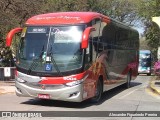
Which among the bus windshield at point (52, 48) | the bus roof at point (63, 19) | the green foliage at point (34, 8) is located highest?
the green foliage at point (34, 8)

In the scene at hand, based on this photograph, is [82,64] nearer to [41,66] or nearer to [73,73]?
[73,73]

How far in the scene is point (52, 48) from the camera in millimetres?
12812

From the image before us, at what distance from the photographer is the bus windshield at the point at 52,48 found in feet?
41.3

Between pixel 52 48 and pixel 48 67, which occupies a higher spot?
pixel 52 48

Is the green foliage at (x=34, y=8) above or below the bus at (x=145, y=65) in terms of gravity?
above

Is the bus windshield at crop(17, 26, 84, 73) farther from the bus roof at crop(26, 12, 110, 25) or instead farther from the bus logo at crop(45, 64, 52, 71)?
the bus roof at crop(26, 12, 110, 25)

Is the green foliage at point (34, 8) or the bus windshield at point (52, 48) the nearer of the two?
the bus windshield at point (52, 48)

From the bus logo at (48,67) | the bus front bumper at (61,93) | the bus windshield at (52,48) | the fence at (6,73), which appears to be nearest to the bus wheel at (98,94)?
the bus front bumper at (61,93)

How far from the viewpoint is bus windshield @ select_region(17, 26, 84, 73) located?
12594 millimetres

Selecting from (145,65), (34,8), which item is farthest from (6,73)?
(145,65)

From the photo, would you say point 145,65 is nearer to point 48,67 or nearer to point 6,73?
point 6,73

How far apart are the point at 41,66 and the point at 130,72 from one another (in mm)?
9864

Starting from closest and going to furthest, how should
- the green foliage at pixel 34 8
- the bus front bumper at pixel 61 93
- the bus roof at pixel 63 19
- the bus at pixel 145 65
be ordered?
the bus front bumper at pixel 61 93 → the bus roof at pixel 63 19 → the green foliage at pixel 34 8 → the bus at pixel 145 65

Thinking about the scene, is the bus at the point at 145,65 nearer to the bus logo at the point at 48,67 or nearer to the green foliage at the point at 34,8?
the green foliage at the point at 34,8
